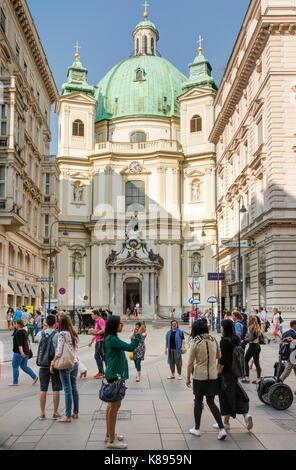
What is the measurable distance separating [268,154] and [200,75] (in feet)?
138

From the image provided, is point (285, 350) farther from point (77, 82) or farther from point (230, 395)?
point (77, 82)

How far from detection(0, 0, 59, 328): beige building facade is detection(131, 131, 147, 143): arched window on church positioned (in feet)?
64.5

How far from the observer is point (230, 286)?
149ft

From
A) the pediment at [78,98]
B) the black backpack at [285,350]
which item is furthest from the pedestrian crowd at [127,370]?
the pediment at [78,98]

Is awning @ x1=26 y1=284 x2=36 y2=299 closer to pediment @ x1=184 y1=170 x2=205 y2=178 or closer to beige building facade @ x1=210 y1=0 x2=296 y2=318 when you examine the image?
beige building facade @ x1=210 y1=0 x2=296 y2=318

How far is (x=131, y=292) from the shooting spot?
6284 centimetres

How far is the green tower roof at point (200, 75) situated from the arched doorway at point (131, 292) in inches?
1061

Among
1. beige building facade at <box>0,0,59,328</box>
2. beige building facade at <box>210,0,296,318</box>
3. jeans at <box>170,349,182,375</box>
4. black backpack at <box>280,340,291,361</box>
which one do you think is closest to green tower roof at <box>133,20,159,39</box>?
beige building facade at <box>0,0,59,328</box>

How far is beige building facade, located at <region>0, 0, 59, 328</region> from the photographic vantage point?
107ft

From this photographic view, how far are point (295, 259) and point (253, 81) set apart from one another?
13822mm

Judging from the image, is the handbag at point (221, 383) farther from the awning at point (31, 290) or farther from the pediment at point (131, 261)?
the pediment at point (131, 261)

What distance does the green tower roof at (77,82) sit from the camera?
7231 centimetres
